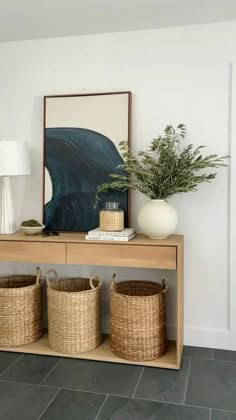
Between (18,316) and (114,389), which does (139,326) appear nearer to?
(114,389)

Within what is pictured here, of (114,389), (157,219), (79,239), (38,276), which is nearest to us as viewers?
(114,389)

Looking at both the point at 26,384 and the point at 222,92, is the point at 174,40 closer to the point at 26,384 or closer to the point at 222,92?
the point at 222,92

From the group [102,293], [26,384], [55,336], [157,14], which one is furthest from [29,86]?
[26,384]

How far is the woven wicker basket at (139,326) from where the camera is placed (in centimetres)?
243

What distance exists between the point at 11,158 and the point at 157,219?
109cm

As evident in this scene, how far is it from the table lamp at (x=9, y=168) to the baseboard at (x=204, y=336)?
4.61 ft

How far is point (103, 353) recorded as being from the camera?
2551mm

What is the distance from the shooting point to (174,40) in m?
2.67

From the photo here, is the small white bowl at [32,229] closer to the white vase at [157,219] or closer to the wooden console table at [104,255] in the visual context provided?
the wooden console table at [104,255]

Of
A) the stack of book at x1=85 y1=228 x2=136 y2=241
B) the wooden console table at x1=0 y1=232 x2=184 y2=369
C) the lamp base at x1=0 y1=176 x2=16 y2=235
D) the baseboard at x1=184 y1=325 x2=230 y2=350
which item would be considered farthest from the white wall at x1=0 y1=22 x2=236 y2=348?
the lamp base at x1=0 y1=176 x2=16 y2=235

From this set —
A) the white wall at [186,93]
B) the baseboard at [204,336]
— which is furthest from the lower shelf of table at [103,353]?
the white wall at [186,93]

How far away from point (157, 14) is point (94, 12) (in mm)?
406

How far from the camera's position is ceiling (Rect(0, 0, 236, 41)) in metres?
2.30

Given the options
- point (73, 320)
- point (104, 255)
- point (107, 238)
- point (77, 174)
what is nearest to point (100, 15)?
point (77, 174)
